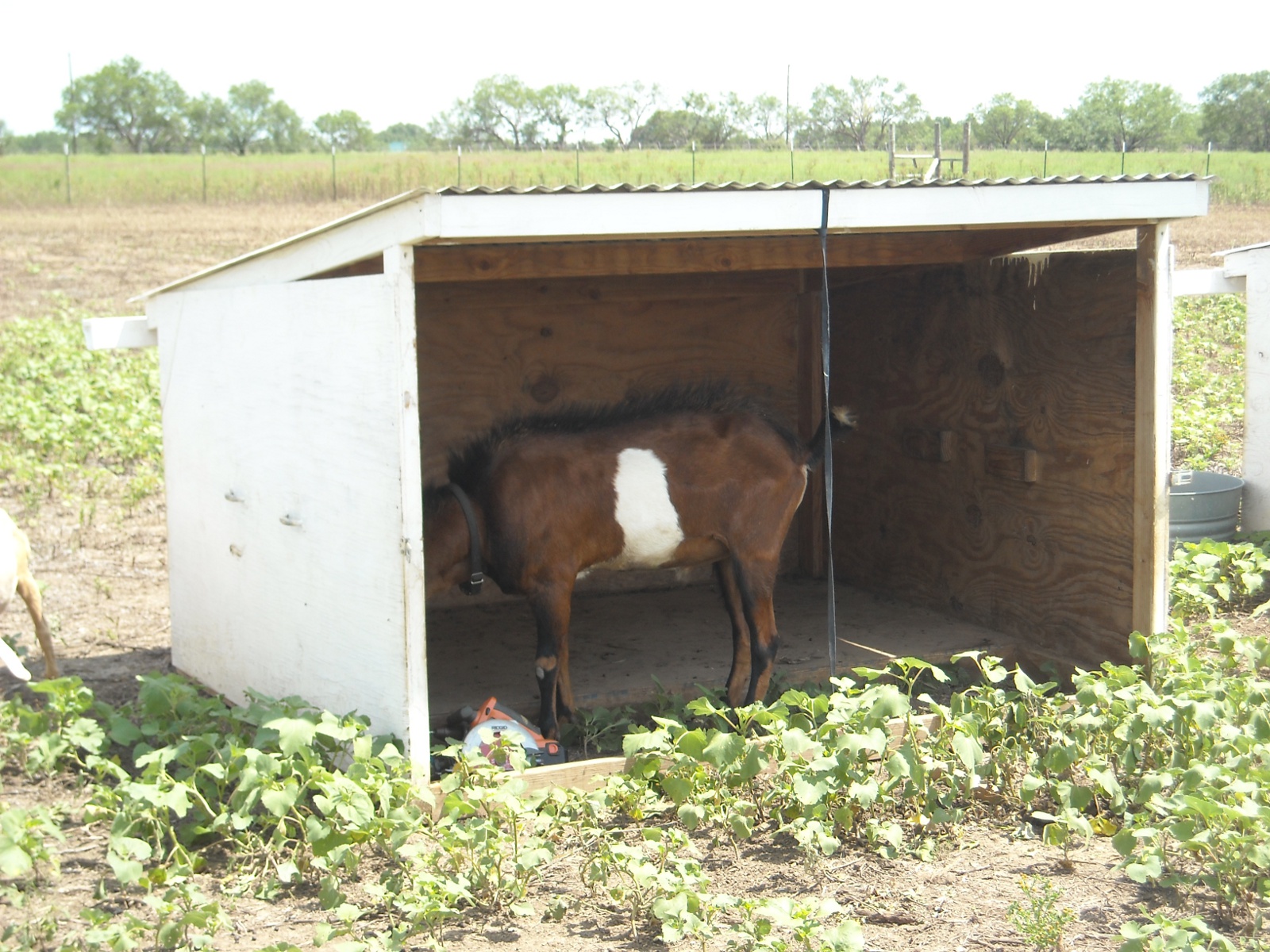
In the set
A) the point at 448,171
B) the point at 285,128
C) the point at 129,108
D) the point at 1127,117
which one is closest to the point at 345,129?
the point at 285,128

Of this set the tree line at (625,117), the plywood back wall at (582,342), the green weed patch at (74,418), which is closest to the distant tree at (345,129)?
the tree line at (625,117)

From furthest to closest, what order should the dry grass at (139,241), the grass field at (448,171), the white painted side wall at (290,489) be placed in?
1. the grass field at (448,171)
2. the dry grass at (139,241)
3. the white painted side wall at (290,489)

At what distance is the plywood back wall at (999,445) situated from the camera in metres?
5.67

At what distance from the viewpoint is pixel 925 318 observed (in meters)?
6.86

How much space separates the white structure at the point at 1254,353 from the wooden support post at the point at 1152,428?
10.1 feet

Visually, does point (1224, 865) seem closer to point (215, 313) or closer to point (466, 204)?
point (466, 204)

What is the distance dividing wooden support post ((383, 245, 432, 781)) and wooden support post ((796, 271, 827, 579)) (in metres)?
3.81

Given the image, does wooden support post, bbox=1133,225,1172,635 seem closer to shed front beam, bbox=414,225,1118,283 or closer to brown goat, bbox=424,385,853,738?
shed front beam, bbox=414,225,1118,283

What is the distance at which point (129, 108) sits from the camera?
6322 cm

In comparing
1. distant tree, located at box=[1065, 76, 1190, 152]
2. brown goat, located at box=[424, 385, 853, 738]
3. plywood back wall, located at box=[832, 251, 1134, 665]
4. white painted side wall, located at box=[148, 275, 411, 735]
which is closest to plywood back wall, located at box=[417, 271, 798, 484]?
plywood back wall, located at box=[832, 251, 1134, 665]

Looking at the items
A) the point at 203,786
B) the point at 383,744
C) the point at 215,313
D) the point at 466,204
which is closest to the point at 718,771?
the point at 383,744

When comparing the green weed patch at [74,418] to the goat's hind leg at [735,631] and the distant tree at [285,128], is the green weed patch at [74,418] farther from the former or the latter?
the distant tree at [285,128]

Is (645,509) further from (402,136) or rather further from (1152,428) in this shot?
(402,136)

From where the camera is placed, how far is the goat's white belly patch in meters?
5.52
